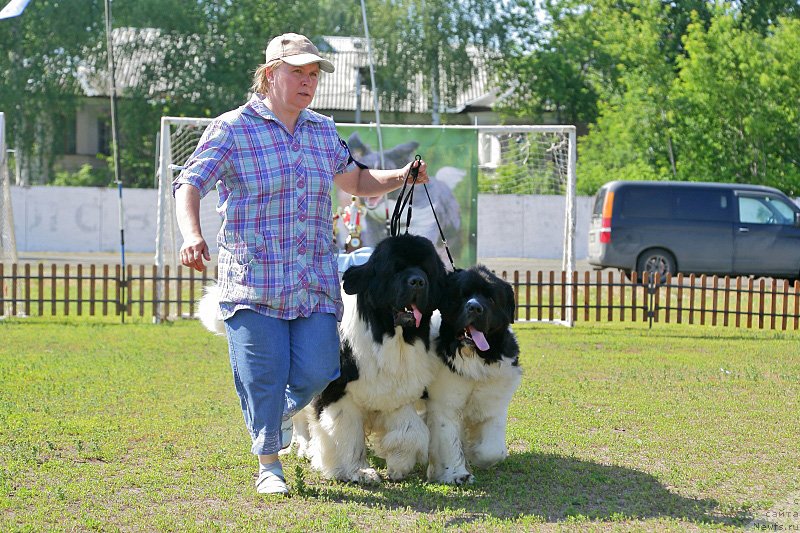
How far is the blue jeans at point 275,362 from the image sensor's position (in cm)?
461

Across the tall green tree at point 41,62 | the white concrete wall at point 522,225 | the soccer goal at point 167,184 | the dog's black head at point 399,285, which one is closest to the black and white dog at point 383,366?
the dog's black head at point 399,285

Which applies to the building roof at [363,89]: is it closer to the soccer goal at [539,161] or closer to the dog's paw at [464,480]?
the soccer goal at [539,161]

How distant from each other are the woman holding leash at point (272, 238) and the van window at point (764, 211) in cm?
1637

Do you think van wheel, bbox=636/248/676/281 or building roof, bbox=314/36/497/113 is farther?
building roof, bbox=314/36/497/113

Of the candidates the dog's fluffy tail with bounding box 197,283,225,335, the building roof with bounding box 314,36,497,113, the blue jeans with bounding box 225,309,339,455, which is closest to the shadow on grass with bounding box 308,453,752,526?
the blue jeans with bounding box 225,309,339,455

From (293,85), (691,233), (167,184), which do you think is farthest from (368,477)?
(691,233)

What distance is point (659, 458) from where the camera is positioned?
5.82m

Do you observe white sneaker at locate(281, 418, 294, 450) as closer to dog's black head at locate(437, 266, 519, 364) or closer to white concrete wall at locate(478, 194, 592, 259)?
dog's black head at locate(437, 266, 519, 364)

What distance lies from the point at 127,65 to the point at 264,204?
37.4 meters

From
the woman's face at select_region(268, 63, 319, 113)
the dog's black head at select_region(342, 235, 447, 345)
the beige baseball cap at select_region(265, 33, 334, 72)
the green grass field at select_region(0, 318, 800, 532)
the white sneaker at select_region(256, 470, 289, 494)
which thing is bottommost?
the green grass field at select_region(0, 318, 800, 532)

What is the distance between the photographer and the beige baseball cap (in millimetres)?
4574

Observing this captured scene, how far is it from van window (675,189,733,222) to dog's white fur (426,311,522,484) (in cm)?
1500

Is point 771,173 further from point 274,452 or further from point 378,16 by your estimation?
point 274,452

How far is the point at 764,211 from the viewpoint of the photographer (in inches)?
776
